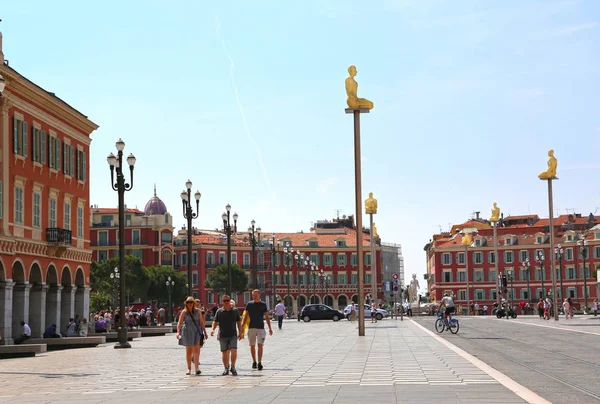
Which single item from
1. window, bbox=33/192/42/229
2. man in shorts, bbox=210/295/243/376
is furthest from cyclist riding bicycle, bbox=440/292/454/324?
man in shorts, bbox=210/295/243/376

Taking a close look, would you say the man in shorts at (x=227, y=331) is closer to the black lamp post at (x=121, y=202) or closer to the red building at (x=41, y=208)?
the black lamp post at (x=121, y=202)

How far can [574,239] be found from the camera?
141 meters

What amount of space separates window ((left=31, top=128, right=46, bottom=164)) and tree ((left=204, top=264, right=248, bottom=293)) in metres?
83.3

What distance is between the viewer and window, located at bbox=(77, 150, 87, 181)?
54594 millimetres

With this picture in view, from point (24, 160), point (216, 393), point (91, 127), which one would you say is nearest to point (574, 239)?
point (91, 127)

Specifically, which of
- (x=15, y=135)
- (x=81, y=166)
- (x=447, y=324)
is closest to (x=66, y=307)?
(x=81, y=166)

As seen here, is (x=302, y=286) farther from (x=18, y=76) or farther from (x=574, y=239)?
(x=18, y=76)

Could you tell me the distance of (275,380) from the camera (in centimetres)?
1786

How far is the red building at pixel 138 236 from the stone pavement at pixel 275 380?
343 ft

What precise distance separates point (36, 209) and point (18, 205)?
2452mm

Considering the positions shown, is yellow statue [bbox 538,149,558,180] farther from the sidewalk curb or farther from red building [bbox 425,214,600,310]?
red building [bbox 425,214,600,310]

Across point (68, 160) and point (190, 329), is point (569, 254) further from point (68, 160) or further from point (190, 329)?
point (190, 329)

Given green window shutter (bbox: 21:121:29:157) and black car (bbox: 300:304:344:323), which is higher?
green window shutter (bbox: 21:121:29:157)

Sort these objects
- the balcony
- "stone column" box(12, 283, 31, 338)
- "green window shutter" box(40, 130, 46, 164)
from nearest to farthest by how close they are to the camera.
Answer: "stone column" box(12, 283, 31, 338) → "green window shutter" box(40, 130, 46, 164) → the balcony
